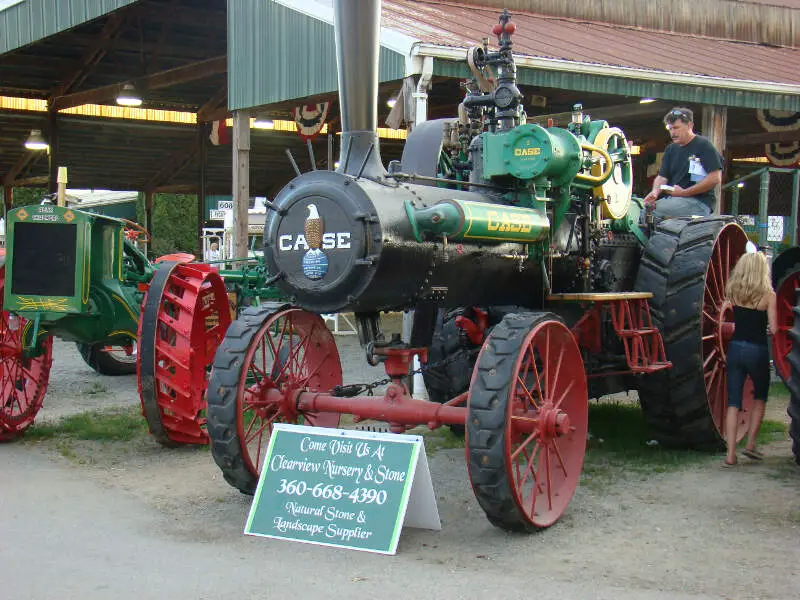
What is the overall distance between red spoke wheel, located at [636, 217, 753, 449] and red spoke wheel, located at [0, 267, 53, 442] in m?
4.32

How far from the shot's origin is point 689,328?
593cm

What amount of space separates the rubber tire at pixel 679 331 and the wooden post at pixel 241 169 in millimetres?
6245

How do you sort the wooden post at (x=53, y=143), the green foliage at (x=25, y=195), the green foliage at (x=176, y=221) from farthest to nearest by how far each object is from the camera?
the green foliage at (x=25, y=195) < the green foliage at (x=176, y=221) < the wooden post at (x=53, y=143)

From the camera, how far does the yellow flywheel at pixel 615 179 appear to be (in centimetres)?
580

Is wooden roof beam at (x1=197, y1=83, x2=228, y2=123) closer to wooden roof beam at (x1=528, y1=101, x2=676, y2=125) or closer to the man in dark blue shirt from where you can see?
wooden roof beam at (x1=528, y1=101, x2=676, y2=125)

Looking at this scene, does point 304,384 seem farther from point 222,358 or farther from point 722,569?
point 722,569

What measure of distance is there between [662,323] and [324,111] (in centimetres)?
924

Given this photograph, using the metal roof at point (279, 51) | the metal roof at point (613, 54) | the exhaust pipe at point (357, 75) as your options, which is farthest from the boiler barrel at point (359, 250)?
the metal roof at point (279, 51)

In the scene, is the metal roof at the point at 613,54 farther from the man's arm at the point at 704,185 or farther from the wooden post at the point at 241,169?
the man's arm at the point at 704,185

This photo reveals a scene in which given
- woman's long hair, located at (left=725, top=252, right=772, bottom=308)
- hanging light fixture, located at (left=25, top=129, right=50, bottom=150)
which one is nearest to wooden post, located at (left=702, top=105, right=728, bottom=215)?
woman's long hair, located at (left=725, top=252, right=772, bottom=308)

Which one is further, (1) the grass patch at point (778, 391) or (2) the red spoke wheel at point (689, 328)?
(1) the grass patch at point (778, 391)

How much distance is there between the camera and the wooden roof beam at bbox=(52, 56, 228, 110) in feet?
48.9

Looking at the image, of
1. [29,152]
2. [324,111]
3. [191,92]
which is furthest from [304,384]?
[29,152]

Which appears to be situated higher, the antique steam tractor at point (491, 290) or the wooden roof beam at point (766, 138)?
the wooden roof beam at point (766, 138)
